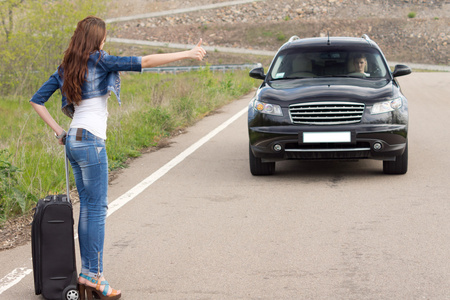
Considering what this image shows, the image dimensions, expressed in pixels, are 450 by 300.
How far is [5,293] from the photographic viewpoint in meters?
5.00

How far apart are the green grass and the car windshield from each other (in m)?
2.51

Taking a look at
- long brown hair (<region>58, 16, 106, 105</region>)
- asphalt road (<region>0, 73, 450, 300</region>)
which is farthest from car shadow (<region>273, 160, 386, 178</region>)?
long brown hair (<region>58, 16, 106, 105</region>)

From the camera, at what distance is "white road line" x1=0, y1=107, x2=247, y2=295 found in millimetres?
5273

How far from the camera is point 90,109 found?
4.72 m

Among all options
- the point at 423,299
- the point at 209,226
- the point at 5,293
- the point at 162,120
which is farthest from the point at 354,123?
the point at 162,120

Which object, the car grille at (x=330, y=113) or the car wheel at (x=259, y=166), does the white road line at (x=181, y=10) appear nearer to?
the car wheel at (x=259, y=166)

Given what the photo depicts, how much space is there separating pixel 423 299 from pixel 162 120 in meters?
9.50

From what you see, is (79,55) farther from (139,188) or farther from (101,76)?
(139,188)

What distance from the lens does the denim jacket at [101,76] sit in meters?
4.57

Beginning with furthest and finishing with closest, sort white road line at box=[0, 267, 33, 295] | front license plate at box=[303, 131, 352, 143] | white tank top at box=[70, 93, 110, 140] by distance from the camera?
front license plate at box=[303, 131, 352, 143]
white road line at box=[0, 267, 33, 295]
white tank top at box=[70, 93, 110, 140]

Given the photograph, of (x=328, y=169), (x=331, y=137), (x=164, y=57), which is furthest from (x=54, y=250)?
(x=328, y=169)

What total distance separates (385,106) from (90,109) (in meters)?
4.85

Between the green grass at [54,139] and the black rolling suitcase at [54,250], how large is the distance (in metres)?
2.44

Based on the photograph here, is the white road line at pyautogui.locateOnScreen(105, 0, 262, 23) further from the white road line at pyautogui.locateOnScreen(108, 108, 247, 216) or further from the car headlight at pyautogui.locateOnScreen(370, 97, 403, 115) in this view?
the car headlight at pyautogui.locateOnScreen(370, 97, 403, 115)
